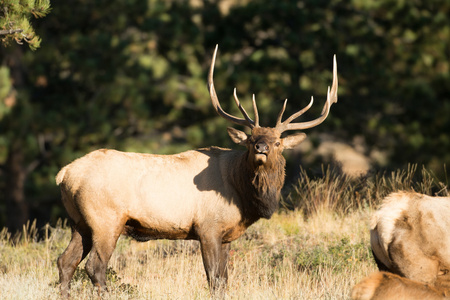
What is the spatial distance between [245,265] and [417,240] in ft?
9.19

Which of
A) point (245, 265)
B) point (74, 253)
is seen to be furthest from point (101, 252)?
point (245, 265)

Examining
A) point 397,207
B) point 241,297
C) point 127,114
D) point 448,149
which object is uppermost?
point 127,114

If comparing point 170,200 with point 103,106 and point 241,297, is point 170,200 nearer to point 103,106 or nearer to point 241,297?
point 241,297

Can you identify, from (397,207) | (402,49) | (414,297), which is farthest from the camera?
(402,49)

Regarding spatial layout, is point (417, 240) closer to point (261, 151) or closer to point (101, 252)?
point (261, 151)

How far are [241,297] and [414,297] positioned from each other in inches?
67.5

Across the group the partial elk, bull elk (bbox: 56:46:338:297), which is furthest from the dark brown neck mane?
the partial elk

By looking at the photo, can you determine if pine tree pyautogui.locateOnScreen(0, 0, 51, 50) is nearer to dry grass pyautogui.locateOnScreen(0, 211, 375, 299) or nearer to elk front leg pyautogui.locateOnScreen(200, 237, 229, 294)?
dry grass pyautogui.locateOnScreen(0, 211, 375, 299)

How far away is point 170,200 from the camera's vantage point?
6.51m

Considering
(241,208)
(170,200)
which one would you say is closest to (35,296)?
(170,200)

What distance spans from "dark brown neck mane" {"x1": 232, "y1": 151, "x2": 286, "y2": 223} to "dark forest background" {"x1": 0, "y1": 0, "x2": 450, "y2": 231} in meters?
8.86

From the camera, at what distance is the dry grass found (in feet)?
20.7

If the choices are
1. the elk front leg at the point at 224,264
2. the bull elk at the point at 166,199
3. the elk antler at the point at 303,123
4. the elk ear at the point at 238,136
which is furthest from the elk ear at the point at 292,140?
the elk front leg at the point at 224,264

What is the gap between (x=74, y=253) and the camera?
6559 millimetres
